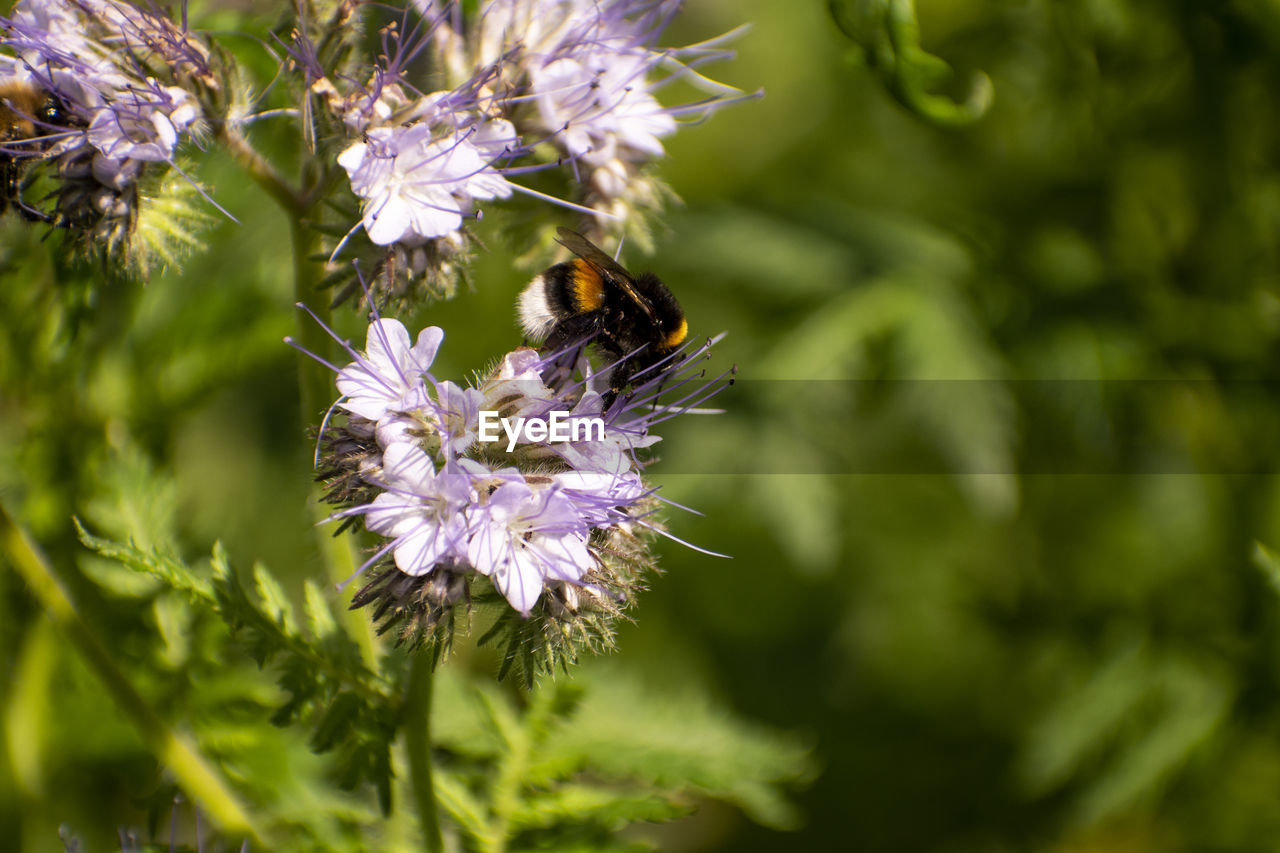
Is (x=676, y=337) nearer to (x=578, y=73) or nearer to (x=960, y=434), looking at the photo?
(x=578, y=73)

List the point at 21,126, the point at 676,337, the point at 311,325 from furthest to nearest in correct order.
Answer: the point at 676,337 < the point at 311,325 < the point at 21,126

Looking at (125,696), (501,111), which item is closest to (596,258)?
(501,111)

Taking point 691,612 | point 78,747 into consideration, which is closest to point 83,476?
point 78,747

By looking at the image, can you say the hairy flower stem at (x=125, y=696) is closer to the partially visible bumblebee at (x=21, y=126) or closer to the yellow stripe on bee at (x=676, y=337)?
the partially visible bumblebee at (x=21, y=126)

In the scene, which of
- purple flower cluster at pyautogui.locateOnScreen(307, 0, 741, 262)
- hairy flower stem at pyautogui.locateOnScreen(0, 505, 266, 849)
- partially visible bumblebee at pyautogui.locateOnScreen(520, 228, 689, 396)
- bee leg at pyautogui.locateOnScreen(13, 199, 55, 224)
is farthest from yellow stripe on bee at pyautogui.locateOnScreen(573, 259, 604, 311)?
hairy flower stem at pyautogui.locateOnScreen(0, 505, 266, 849)

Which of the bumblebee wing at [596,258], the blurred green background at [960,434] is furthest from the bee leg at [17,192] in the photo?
the bumblebee wing at [596,258]

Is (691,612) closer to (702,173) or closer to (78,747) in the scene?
(702,173)
